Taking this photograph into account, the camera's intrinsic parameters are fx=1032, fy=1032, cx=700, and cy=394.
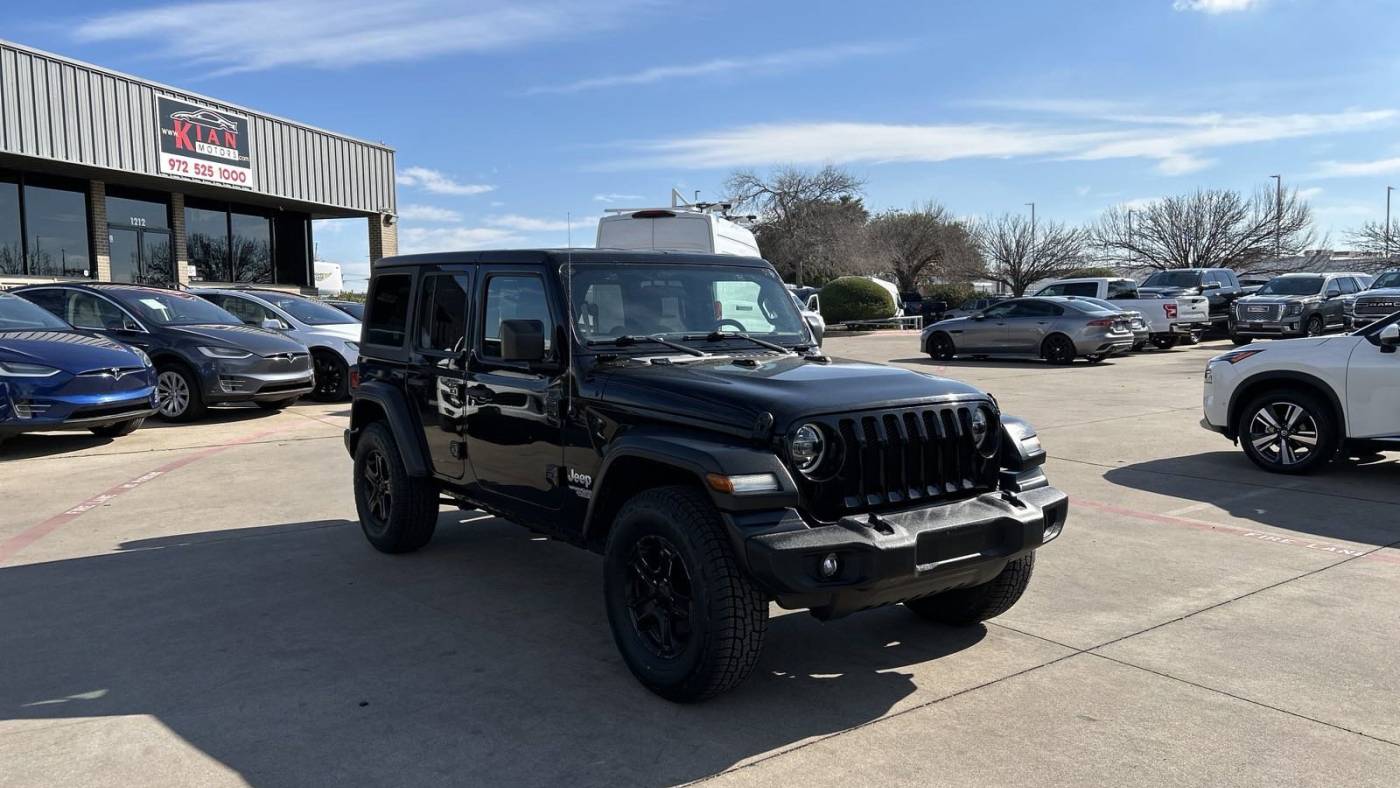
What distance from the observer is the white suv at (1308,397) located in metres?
7.90

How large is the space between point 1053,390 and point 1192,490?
7.50 m

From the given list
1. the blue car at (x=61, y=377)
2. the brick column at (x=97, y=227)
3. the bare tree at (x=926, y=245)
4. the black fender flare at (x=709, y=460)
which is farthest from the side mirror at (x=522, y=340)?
the bare tree at (x=926, y=245)

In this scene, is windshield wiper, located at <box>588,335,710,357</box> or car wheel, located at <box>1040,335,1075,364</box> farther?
car wheel, located at <box>1040,335,1075,364</box>

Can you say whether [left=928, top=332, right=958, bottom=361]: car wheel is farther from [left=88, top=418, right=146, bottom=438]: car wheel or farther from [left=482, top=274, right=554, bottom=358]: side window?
[left=482, top=274, right=554, bottom=358]: side window

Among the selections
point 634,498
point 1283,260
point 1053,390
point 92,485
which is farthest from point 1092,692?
point 1283,260

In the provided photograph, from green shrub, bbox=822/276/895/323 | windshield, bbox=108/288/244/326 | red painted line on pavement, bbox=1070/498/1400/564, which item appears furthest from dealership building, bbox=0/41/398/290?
red painted line on pavement, bbox=1070/498/1400/564

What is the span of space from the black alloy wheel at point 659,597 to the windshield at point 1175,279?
92.3 ft

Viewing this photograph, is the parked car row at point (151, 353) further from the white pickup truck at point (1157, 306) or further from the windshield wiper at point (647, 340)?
the white pickup truck at point (1157, 306)

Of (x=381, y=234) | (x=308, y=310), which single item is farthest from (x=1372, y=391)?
(x=381, y=234)

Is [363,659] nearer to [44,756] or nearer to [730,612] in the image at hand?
[44,756]

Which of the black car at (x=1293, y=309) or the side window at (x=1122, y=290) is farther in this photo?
the side window at (x=1122, y=290)

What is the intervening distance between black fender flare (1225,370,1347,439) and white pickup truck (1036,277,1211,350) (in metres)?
15.3

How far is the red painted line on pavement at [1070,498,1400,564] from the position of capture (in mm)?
6066

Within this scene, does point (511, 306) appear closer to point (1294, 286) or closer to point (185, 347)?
point (185, 347)
